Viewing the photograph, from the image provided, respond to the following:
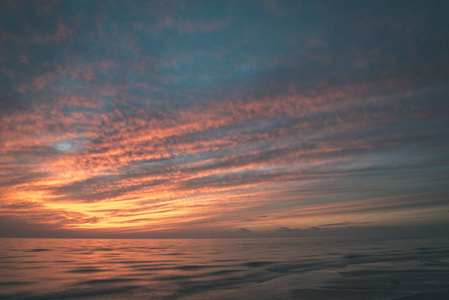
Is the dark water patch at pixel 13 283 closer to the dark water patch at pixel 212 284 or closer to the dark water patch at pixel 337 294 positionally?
the dark water patch at pixel 212 284

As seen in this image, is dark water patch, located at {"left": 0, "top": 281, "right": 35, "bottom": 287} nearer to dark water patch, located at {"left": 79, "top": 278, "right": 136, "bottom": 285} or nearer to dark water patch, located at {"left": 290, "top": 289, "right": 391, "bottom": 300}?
dark water patch, located at {"left": 79, "top": 278, "right": 136, "bottom": 285}

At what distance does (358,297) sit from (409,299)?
2.09 meters

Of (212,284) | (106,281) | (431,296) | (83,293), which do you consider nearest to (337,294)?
(431,296)

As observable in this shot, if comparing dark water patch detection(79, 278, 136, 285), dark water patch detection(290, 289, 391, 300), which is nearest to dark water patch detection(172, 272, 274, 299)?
dark water patch detection(290, 289, 391, 300)

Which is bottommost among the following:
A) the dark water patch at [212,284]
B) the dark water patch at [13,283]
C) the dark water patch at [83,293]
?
the dark water patch at [212,284]

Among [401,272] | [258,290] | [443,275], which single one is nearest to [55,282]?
[258,290]

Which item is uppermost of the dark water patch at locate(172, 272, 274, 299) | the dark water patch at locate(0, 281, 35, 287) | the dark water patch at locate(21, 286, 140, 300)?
the dark water patch at locate(0, 281, 35, 287)

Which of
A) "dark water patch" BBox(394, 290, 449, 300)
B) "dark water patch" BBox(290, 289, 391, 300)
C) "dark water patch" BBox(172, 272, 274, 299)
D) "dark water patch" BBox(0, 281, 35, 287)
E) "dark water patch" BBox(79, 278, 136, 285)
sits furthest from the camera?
"dark water patch" BBox(79, 278, 136, 285)

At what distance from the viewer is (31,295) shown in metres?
A: 14.1

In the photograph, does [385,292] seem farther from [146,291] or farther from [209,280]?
[146,291]

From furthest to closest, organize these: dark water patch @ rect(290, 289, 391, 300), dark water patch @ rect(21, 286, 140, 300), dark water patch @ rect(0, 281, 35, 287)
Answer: dark water patch @ rect(0, 281, 35, 287), dark water patch @ rect(21, 286, 140, 300), dark water patch @ rect(290, 289, 391, 300)

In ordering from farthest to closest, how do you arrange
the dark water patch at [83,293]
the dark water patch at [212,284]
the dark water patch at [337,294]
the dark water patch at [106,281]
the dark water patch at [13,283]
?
the dark water patch at [106,281] → the dark water patch at [13,283] → the dark water patch at [212,284] → the dark water patch at [83,293] → the dark water patch at [337,294]

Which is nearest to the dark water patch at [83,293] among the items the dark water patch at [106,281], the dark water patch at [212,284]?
the dark water patch at [106,281]

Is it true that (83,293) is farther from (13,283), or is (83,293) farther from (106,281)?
(13,283)
